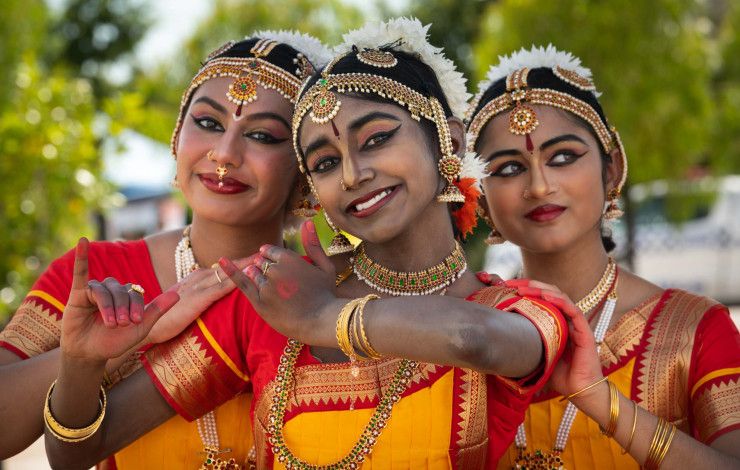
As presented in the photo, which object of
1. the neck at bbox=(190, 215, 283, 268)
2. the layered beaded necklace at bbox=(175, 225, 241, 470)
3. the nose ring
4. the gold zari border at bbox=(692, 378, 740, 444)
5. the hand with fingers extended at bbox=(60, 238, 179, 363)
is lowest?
the layered beaded necklace at bbox=(175, 225, 241, 470)

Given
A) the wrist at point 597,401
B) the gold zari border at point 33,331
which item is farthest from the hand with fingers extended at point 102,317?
the wrist at point 597,401

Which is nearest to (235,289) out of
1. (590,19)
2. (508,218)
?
(508,218)

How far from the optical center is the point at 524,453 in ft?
10.0

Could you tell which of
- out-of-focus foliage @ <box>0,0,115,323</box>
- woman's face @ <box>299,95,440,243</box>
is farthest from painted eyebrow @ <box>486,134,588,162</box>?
out-of-focus foliage @ <box>0,0,115,323</box>

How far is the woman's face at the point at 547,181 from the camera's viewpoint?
10.5 feet

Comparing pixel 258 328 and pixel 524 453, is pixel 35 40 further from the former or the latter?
pixel 524 453

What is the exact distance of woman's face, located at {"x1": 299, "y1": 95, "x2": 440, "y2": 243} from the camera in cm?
259

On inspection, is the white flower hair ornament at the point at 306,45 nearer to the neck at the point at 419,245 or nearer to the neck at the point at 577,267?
A: the neck at the point at 419,245

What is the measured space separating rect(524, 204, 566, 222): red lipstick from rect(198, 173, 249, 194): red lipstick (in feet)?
3.46

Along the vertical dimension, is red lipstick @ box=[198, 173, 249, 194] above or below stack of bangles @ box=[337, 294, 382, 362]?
above

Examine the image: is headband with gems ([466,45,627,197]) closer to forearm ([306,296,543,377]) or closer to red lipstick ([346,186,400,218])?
red lipstick ([346,186,400,218])

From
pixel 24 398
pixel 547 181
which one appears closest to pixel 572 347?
pixel 547 181

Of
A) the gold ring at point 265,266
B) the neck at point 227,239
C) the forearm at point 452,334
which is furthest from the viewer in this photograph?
the neck at point 227,239

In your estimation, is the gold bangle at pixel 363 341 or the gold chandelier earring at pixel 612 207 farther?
the gold chandelier earring at pixel 612 207
